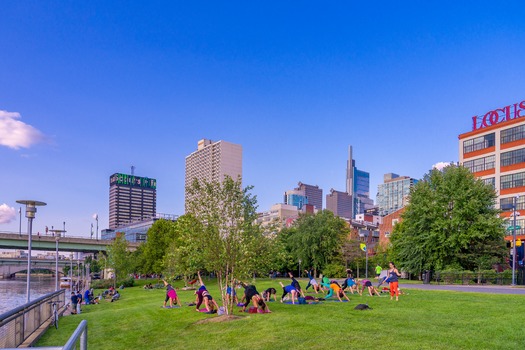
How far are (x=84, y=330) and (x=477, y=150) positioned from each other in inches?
3011

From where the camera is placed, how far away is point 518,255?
60.6 m

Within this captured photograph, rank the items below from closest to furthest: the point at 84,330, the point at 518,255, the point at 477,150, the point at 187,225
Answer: the point at 84,330 < the point at 187,225 < the point at 518,255 < the point at 477,150

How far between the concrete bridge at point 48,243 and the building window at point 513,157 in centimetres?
6303

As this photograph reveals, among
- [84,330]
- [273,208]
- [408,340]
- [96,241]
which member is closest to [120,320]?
[408,340]

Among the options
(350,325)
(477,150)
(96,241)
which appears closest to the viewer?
(350,325)

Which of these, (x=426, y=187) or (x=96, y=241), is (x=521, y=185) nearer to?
(x=426, y=187)

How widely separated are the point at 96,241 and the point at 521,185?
7654cm

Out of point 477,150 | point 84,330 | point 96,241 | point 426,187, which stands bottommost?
point 96,241

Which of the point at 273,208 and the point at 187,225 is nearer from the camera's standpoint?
the point at 187,225

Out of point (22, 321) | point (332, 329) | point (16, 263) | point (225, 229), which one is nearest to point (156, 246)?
point (225, 229)

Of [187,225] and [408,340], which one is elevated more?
[187,225]

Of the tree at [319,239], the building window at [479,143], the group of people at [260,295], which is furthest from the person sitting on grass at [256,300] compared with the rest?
the building window at [479,143]

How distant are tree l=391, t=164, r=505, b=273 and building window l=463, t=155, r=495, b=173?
18736mm

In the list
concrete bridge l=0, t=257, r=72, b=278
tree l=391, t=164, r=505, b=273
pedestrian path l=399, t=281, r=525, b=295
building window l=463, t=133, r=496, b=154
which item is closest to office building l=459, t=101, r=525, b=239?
building window l=463, t=133, r=496, b=154
